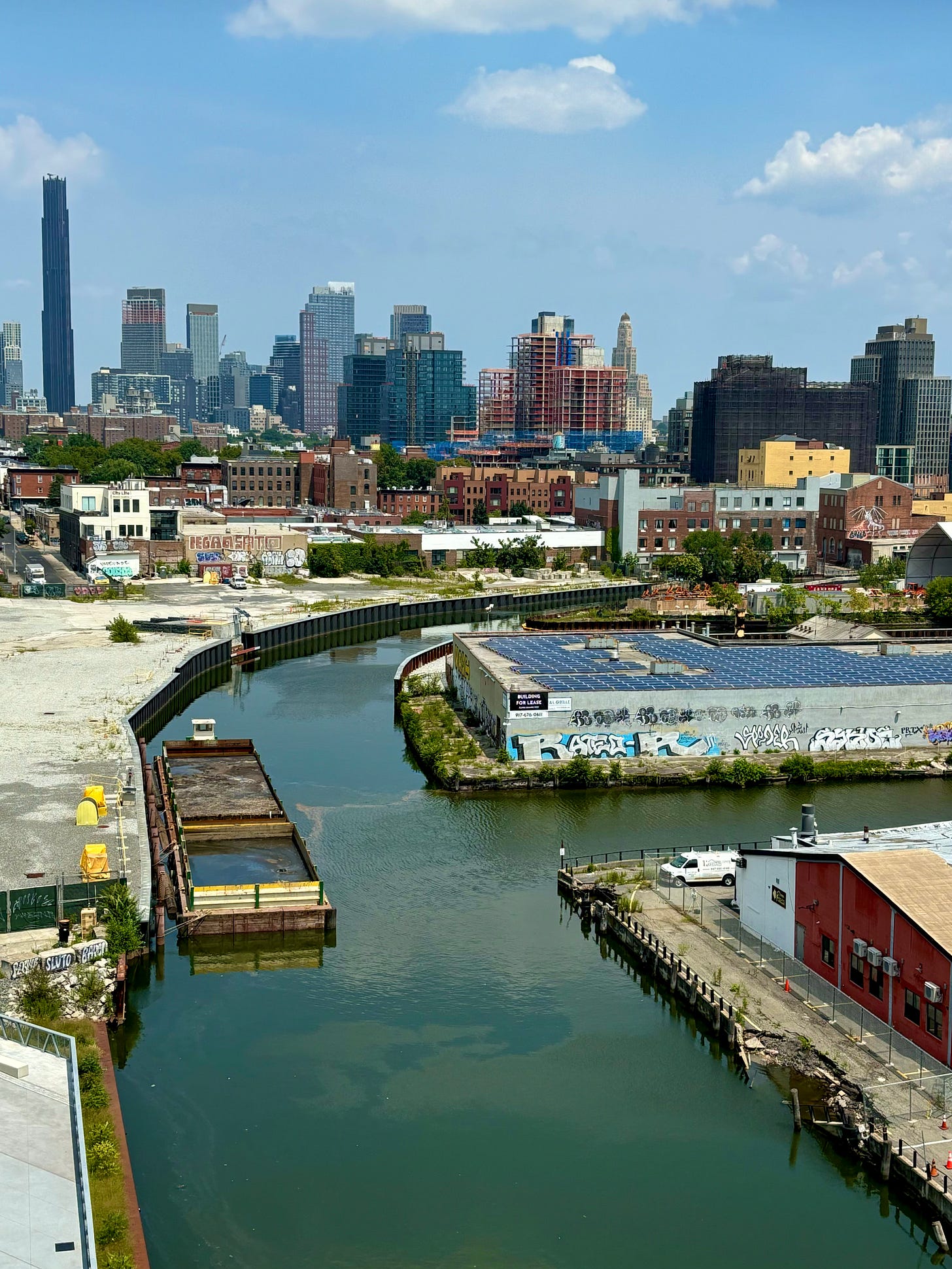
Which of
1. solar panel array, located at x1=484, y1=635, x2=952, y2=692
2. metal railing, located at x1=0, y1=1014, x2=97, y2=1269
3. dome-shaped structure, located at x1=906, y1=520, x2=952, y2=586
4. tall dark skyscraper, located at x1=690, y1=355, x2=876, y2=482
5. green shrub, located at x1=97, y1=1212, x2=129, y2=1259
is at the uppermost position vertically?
tall dark skyscraper, located at x1=690, y1=355, x2=876, y2=482

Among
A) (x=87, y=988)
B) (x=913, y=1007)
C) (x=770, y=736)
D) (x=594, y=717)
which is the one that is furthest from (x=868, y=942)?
(x=770, y=736)

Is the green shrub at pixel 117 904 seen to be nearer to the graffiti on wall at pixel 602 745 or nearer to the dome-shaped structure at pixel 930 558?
the graffiti on wall at pixel 602 745

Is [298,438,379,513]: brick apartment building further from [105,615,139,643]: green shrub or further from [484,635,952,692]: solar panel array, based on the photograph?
[484,635,952,692]: solar panel array

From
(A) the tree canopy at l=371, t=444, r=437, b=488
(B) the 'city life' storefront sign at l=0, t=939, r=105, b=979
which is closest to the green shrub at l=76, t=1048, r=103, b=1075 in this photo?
(B) the 'city life' storefront sign at l=0, t=939, r=105, b=979

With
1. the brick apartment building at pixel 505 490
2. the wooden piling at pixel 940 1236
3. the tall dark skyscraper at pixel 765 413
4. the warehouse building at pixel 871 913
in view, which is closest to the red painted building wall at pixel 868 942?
the warehouse building at pixel 871 913

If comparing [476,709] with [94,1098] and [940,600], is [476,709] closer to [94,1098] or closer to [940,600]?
[94,1098]

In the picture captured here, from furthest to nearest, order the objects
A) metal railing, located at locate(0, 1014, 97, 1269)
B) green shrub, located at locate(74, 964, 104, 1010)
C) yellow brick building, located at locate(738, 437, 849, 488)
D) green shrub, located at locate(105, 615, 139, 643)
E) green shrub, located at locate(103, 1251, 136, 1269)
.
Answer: yellow brick building, located at locate(738, 437, 849, 488), green shrub, located at locate(105, 615, 139, 643), green shrub, located at locate(74, 964, 104, 1010), green shrub, located at locate(103, 1251, 136, 1269), metal railing, located at locate(0, 1014, 97, 1269)
